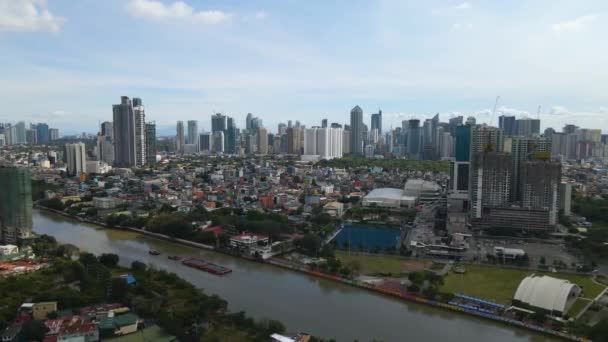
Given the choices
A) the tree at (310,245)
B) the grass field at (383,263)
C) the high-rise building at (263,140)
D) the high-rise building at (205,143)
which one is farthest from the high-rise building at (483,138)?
the high-rise building at (205,143)

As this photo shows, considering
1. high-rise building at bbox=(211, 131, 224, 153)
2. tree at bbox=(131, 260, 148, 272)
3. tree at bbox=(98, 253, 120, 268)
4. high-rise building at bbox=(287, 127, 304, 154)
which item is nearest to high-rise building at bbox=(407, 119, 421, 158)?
high-rise building at bbox=(287, 127, 304, 154)

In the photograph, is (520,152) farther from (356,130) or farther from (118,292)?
(356,130)

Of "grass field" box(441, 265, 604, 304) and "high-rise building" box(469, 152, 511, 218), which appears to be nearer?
"grass field" box(441, 265, 604, 304)

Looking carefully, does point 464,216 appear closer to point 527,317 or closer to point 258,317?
point 527,317

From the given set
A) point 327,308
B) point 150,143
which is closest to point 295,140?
point 150,143

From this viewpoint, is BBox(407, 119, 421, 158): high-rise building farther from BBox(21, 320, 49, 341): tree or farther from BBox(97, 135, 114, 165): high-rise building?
BBox(21, 320, 49, 341): tree

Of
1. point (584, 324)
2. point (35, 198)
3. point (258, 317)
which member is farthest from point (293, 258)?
point (35, 198)

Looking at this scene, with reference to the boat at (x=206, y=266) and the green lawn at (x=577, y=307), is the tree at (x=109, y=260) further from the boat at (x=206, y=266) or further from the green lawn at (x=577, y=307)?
the green lawn at (x=577, y=307)
